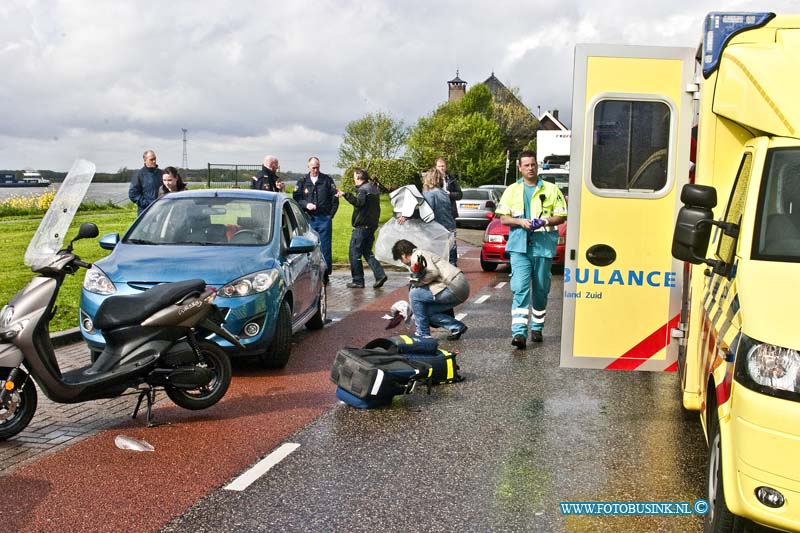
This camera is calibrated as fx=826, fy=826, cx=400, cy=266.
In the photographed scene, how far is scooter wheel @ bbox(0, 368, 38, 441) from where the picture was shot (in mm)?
5383

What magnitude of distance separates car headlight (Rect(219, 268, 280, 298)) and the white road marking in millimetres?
2040

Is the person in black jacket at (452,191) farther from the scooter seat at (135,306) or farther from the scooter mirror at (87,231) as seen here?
the scooter mirror at (87,231)

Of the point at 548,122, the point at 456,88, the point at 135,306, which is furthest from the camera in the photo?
the point at 456,88

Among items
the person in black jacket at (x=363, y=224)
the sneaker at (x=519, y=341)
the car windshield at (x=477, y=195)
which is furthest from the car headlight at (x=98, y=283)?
the car windshield at (x=477, y=195)

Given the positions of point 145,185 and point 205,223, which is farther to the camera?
point 145,185

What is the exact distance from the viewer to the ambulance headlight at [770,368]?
3.16 metres

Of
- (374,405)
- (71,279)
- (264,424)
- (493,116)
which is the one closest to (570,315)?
(374,405)

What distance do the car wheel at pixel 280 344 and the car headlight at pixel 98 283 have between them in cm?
144

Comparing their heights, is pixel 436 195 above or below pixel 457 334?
above

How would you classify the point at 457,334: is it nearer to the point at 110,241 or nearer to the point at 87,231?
the point at 110,241

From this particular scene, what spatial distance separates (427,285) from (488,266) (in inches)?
313

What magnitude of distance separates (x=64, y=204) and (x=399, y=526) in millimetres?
3431

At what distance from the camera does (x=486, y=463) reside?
16.7 feet

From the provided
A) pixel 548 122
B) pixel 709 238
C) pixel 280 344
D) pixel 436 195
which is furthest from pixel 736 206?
pixel 548 122
